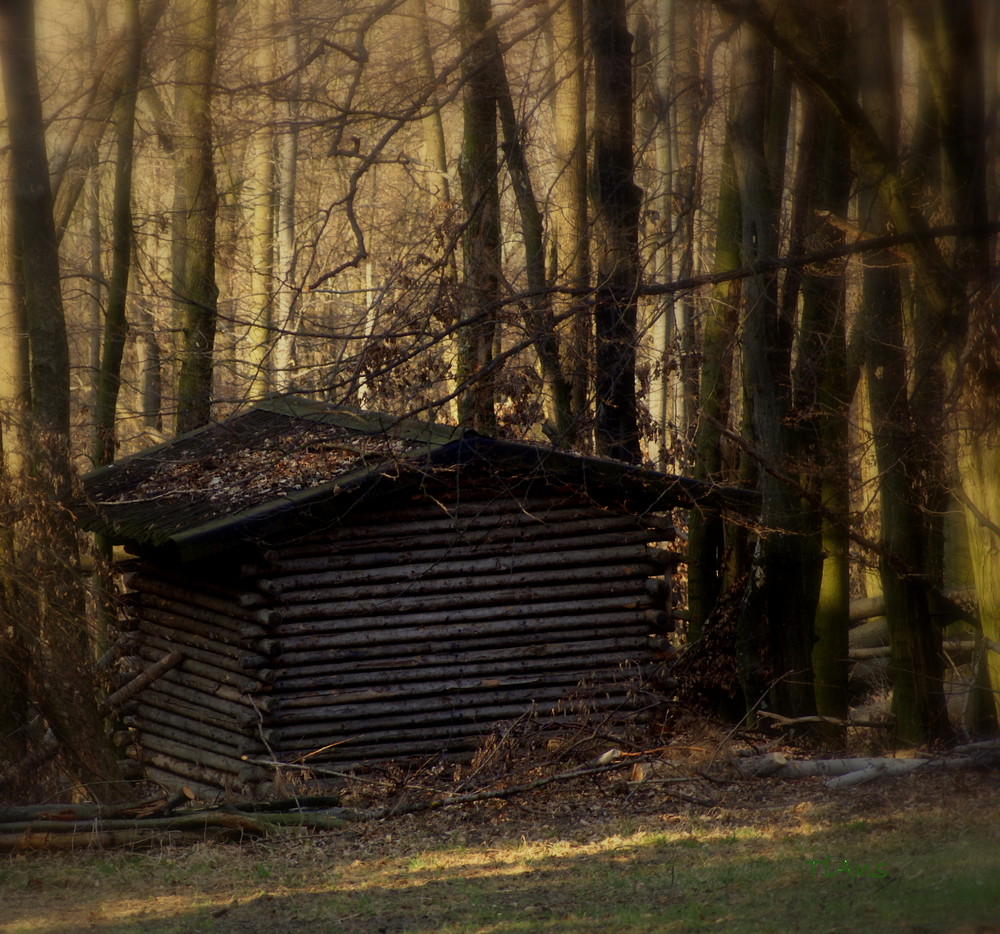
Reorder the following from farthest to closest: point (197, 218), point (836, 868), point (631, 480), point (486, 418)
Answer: point (197, 218) → point (486, 418) → point (631, 480) → point (836, 868)

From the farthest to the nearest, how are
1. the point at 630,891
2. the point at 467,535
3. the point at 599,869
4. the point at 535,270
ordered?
the point at 535,270
the point at 467,535
the point at 599,869
the point at 630,891

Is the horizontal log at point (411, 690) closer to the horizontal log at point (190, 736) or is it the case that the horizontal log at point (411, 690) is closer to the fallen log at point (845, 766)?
the horizontal log at point (190, 736)

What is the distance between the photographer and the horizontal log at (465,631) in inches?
458

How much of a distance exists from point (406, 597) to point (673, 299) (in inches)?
163

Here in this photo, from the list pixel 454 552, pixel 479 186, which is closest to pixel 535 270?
pixel 479 186

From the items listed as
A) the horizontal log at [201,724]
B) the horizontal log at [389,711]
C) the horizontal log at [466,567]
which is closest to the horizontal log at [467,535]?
the horizontal log at [466,567]

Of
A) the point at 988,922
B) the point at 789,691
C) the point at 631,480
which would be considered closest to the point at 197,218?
the point at 631,480

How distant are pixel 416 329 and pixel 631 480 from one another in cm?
365

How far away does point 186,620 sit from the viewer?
1255cm

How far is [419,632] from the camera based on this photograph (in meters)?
11.8

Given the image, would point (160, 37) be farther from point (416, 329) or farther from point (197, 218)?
point (416, 329)

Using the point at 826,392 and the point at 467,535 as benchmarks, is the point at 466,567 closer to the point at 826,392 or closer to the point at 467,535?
the point at 467,535

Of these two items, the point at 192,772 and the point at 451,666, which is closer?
the point at 451,666

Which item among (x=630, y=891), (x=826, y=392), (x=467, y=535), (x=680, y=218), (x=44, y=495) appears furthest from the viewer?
(x=826, y=392)
